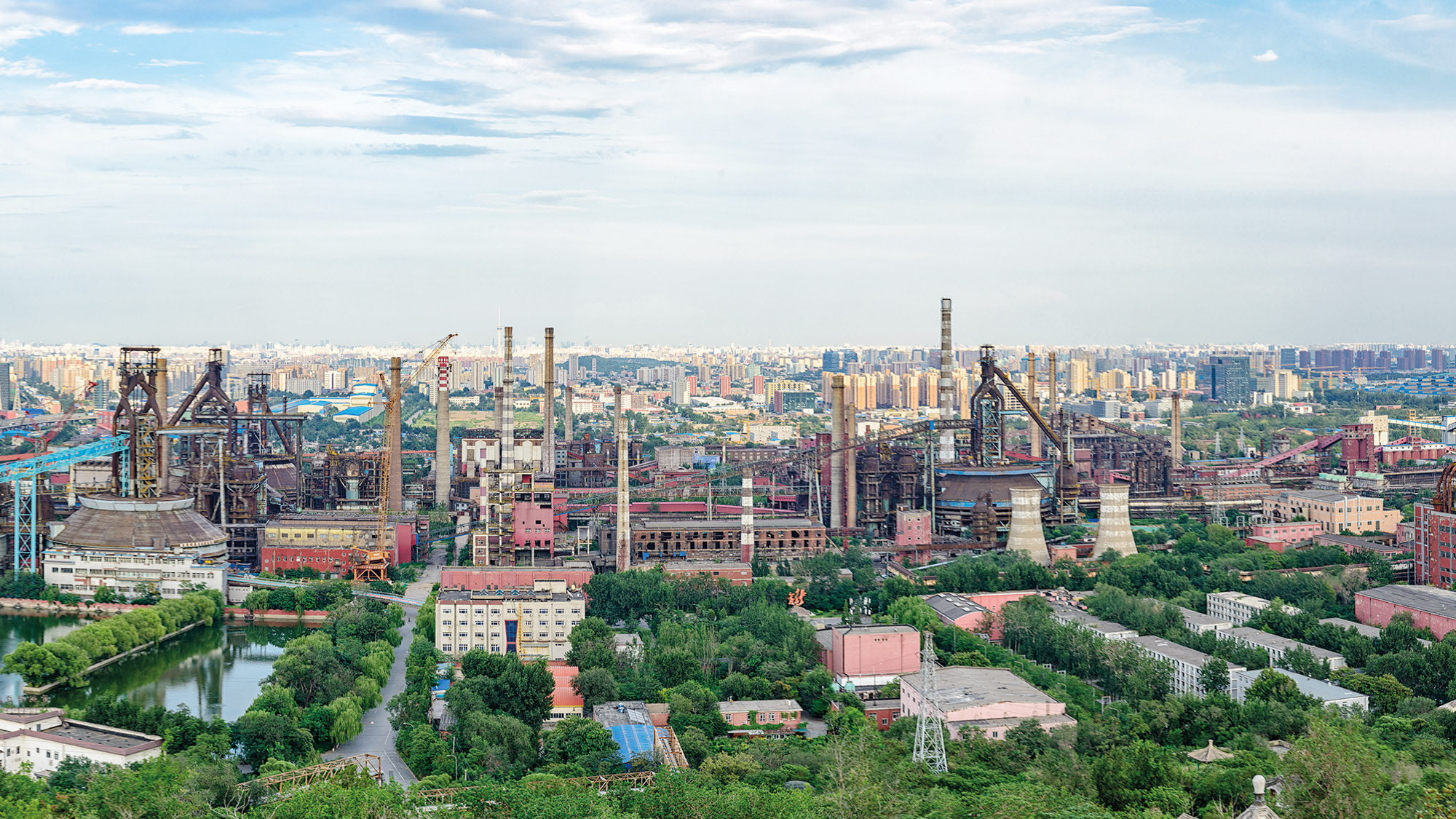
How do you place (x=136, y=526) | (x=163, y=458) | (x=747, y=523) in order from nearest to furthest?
1. (x=136, y=526)
2. (x=747, y=523)
3. (x=163, y=458)

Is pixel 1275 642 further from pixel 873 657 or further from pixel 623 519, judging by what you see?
pixel 623 519

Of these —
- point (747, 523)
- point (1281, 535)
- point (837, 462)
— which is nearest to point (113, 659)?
point (747, 523)

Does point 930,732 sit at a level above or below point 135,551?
below

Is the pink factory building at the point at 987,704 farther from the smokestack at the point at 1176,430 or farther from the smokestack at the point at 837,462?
the smokestack at the point at 1176,430

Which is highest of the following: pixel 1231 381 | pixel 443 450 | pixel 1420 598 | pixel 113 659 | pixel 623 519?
pixel 1231 381

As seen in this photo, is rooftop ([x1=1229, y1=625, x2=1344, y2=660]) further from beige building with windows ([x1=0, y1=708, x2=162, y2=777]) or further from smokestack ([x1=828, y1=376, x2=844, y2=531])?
beige building with windows ([x1=0, y1=708, x2=162, y2=777])

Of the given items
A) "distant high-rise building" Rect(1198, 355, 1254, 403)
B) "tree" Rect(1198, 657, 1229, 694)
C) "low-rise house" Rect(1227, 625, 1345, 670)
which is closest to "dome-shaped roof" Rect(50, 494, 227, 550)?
"tree" Rect(1198, 657, 1229, 694)

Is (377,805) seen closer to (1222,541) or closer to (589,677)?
(589,677)
